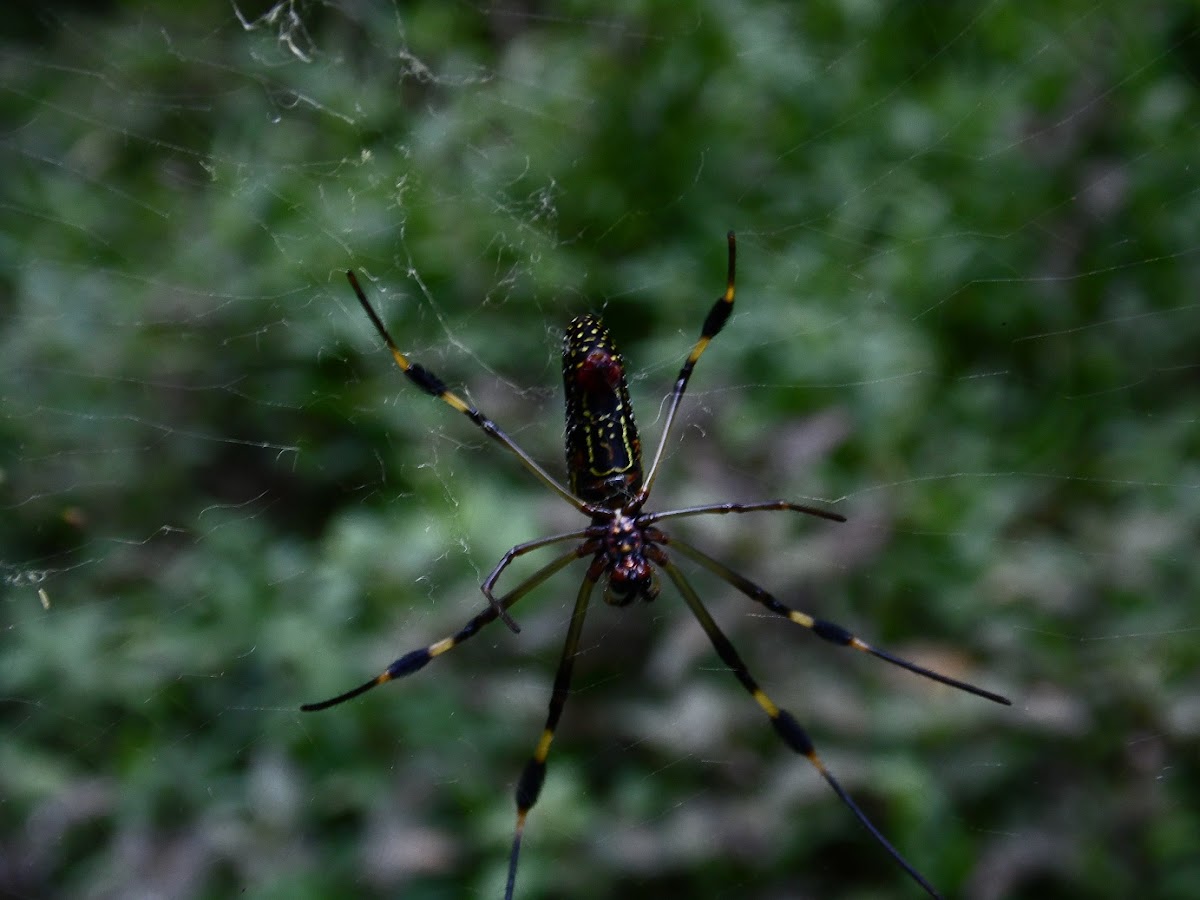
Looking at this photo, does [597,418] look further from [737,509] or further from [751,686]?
[751,686]

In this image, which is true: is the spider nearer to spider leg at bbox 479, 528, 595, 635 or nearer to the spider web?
spider leg at bbox 479, 528, 595, 635

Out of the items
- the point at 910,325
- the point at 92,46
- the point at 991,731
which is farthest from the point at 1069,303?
the point at 92,46

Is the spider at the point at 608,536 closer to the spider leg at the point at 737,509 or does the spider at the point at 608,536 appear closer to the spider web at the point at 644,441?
the spider leg at the point at 737,509

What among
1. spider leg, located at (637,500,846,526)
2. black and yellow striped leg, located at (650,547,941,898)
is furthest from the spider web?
spider leg, located at (637,500,846,526)

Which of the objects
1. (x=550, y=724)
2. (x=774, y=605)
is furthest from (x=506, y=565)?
(x=774, y=605)

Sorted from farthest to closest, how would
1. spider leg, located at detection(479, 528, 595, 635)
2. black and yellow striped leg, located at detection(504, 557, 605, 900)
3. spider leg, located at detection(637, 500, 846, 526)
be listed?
black and yellow striped leg, located at detection(504, 557, 605, 900) < spider leg, located at detection(637, 500, 846, 526) < spider leg, located at detection(479, 528, 595, 635)

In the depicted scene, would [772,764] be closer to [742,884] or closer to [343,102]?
[742,884]
